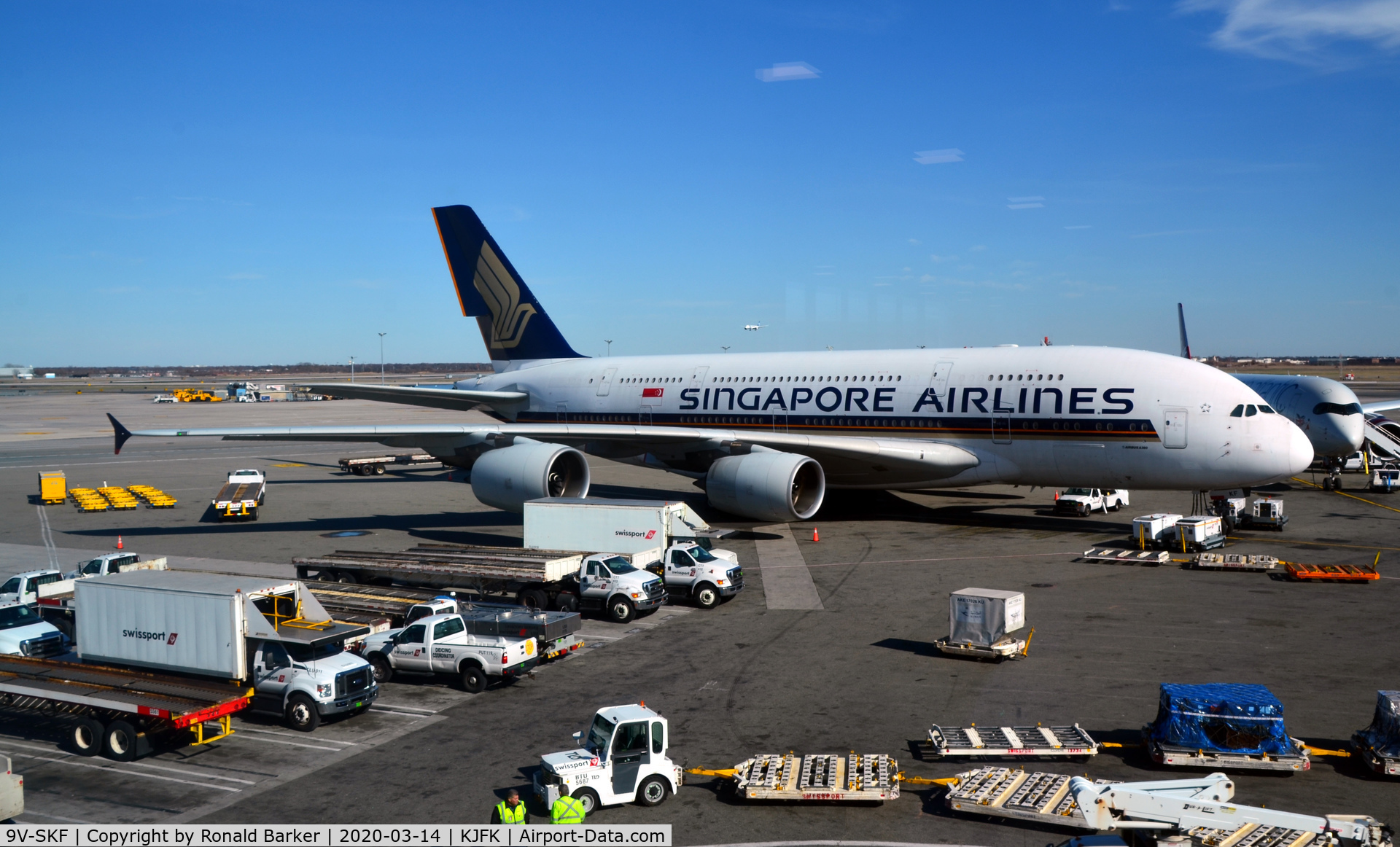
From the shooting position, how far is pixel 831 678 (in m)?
20.0

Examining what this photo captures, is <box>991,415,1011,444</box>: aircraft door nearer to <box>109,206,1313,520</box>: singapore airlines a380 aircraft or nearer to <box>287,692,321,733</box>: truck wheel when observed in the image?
<box>109,206,1313,520</box>: singapore airlines a380 aircraft

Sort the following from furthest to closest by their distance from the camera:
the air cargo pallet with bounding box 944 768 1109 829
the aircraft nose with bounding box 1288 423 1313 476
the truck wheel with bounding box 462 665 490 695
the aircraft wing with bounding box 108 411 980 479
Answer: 1. the aircraft wing with bounding box 108 411 980 479
2. the aircraft nose with bounding box 1288 423 1313 476
3. the truck wheel with bounding box 462 665 490 695
4. the air cargo pallet with bounding box 944 768 1109 829

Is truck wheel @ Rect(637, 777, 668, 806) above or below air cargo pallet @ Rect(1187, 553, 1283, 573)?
below

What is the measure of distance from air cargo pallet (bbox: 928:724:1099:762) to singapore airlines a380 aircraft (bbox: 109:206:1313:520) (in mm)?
17295

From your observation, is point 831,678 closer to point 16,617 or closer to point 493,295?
point 16,617

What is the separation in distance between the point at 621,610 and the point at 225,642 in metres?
9.94

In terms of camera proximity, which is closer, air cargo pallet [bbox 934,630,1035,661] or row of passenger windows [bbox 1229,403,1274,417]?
air cargo pallet [bbox 934,630,1035,661]

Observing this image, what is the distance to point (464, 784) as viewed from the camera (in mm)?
14984

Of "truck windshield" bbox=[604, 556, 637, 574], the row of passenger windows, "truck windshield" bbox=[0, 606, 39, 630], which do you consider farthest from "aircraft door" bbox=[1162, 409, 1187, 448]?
Answer: "truck windshield" bbox=[0, 606, 39, 630]

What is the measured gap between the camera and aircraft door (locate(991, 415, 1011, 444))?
112 feet

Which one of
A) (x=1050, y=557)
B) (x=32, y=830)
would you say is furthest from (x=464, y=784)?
(x=1050, y=557)

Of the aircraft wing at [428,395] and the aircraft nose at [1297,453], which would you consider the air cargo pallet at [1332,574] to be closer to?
the aircraft nose at [1297,453]

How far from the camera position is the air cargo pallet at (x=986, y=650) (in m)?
21.0

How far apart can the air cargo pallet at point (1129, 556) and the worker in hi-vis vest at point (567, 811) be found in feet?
72.8
